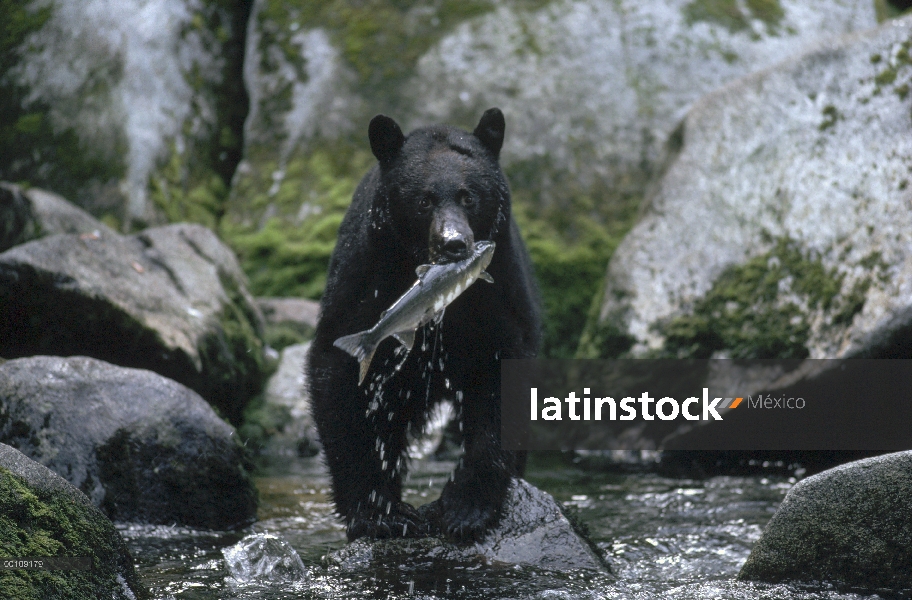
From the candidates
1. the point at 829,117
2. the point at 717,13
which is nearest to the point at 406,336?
the point at 829,117

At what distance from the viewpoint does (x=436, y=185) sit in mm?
4246

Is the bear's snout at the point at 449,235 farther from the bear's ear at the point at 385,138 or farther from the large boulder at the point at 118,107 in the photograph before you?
the large boulder at the point at 118,107

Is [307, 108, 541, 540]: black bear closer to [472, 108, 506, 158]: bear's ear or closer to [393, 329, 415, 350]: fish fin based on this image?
[472, 108, 506, 158]: bear's ear

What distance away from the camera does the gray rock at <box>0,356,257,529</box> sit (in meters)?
4.52

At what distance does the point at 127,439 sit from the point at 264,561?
120 cm

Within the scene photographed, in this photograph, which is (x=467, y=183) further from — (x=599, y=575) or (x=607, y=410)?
(x=607, y=410)

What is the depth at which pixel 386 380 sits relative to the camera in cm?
451

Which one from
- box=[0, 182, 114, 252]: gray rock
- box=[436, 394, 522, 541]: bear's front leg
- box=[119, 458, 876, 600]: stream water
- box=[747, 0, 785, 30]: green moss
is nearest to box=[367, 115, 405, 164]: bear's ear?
box=[436, 394, 522, 541]: bear's front leg

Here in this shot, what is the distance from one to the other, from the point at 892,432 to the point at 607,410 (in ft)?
6.85

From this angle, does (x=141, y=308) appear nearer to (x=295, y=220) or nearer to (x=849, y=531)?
(x=295, y=220)

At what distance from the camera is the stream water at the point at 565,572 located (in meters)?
3.66

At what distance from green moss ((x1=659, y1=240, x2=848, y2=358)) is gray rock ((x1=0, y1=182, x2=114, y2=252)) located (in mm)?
4412

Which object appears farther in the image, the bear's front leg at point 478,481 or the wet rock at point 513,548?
the bear's front leg at point 478,481

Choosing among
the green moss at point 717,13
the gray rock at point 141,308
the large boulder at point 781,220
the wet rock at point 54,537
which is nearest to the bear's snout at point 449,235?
the wet rock at point 54,537
